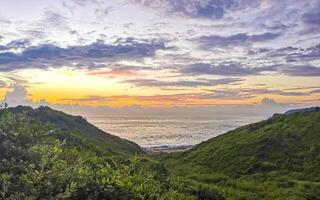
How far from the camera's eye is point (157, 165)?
247 feet

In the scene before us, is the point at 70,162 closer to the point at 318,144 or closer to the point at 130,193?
the point at 130,193

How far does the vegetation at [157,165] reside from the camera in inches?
918

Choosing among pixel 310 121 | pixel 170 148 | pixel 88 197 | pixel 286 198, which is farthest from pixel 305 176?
pixel 170 148

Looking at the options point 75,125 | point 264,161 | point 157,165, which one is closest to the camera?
point 157,165

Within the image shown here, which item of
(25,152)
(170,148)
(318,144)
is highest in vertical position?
(25,152)

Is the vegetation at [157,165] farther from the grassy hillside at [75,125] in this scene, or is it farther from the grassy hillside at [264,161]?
the grassy hillside at [75,125]

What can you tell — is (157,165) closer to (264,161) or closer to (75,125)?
(264,161)

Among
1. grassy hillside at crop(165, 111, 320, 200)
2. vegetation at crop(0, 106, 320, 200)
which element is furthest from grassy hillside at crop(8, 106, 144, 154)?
grassy hillside at crop(165, 111, 320, 200)

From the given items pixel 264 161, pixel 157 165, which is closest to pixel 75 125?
pixel 264 161

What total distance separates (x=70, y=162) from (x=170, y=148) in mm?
158952

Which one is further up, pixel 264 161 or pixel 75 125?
pixel 75 125

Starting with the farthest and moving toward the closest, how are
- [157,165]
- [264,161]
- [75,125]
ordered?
[75,125] → [264,161] → [157,165]

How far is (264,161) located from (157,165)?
29006 mm

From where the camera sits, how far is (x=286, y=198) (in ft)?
212
